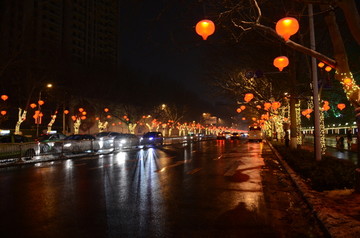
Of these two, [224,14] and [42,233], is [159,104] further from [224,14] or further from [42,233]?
[42,233]

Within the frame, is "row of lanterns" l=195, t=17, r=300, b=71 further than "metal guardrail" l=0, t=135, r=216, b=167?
No

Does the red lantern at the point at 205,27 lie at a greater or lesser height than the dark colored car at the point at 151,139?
greater

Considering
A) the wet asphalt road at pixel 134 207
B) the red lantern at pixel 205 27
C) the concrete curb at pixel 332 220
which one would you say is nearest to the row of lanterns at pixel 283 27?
the red lantern at pixel 205 27

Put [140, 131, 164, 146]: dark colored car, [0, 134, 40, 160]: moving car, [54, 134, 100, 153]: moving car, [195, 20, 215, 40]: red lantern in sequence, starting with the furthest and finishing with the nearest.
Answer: [140, 131, 164, 146]: dark colored car → [54, 134, 100, 153]: moving car → [0, 134, 40, 160]: moving car → [195, 20, 215, 40]: red lantern

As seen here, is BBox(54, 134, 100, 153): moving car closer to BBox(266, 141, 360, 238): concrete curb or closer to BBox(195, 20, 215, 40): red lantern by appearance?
BBox(195, 20, 215, 40): red lantern

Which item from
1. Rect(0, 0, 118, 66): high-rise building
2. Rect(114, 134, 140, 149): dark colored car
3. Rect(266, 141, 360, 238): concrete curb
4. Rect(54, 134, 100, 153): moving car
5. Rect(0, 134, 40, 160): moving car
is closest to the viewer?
Rect(266, 141, 360, 238): concrete curb

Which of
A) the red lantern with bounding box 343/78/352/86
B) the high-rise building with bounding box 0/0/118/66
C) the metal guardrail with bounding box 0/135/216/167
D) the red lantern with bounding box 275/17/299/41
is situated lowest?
the metal guardrail with bounding box 0/135/216/167

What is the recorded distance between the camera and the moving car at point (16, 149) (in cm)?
1638

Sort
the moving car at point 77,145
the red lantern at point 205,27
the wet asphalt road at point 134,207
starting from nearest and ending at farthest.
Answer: the wet asphalt road at point 134,207
the red lantern at point 205,27
the moving car at point 77,145

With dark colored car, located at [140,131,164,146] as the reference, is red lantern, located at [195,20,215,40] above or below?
above

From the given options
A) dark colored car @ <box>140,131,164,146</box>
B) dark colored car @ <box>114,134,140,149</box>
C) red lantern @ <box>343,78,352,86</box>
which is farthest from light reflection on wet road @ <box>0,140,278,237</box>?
dark colored car @ <box>140,131,164,146</box>

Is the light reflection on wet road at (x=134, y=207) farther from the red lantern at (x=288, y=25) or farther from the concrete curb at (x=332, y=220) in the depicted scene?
the red lantern at (x=288, y=25)

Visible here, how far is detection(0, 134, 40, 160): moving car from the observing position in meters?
16.4

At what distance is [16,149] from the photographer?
17.2 meters
